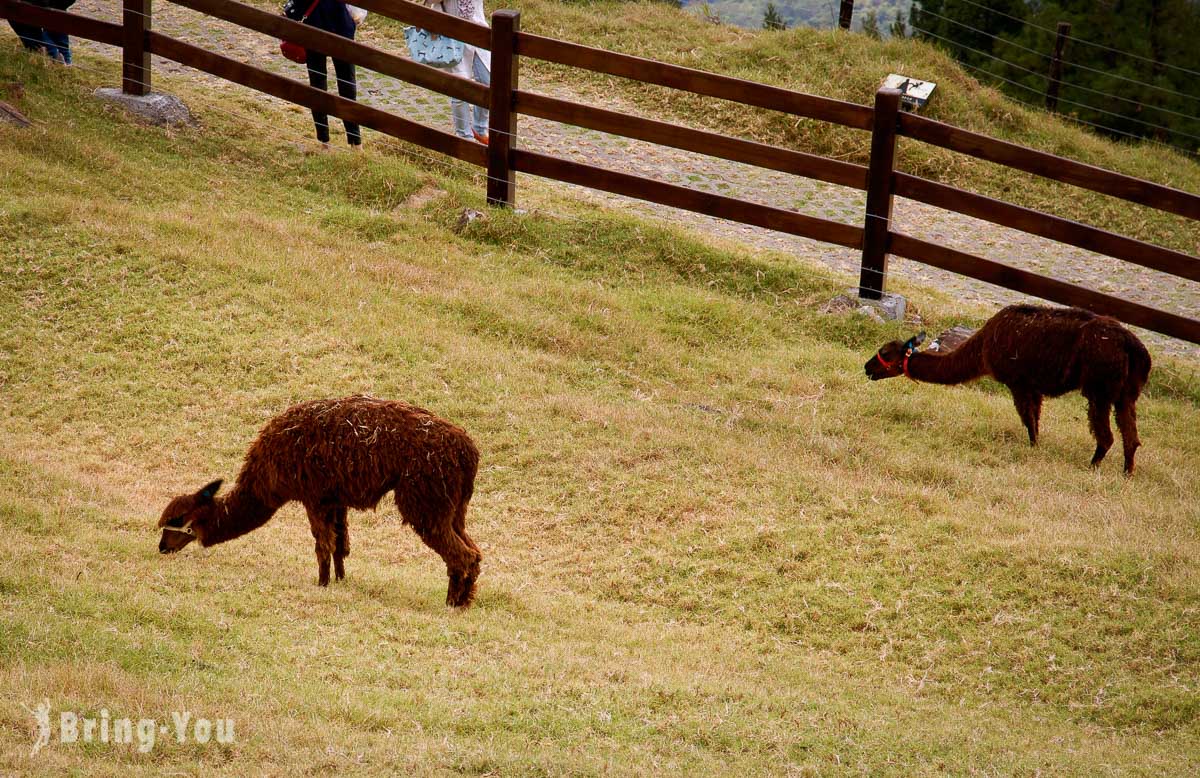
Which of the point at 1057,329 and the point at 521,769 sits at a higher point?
the point at 1057,329

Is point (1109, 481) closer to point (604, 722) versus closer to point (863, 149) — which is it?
point (604, 722)

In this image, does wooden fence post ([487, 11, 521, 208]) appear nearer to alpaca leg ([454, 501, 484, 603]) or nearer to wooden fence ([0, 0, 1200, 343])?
wooden fence ([0, 0, 1200, 343])

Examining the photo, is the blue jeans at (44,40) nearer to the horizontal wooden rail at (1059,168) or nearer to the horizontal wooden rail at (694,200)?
the horizontal wooden rail at (694,200)

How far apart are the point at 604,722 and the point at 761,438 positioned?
4.18 meters

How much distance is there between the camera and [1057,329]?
31.3 ft

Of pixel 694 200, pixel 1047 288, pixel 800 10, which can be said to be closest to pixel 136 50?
pixel 694 200

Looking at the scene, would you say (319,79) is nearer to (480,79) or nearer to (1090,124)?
(480,79)

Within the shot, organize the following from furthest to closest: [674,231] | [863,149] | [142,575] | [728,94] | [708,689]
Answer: [863,149]
[674,231]
[728,94]
[142,575]
[708,689]

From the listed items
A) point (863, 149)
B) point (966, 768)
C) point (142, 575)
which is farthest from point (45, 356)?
point (863, 149)

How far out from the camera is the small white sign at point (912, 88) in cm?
1786

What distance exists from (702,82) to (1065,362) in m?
4.68

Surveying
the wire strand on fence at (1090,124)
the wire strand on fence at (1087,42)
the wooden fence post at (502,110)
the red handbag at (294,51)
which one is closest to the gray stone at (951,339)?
the wooden fence post at (502,110)

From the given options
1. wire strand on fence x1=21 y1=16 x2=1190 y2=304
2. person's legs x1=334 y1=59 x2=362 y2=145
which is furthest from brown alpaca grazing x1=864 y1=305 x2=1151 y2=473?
person's legs x1=334 y1=59 x2=362 y2=145

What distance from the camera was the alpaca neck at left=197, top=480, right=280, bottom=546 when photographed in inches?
287
